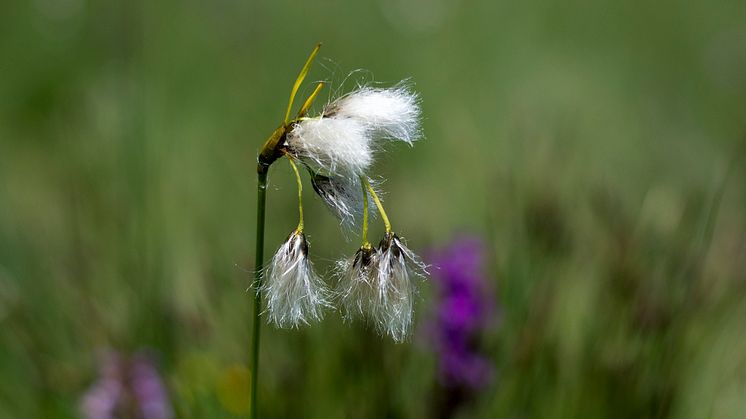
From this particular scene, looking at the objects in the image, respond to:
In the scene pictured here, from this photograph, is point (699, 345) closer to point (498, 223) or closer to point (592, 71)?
point (498, 223)

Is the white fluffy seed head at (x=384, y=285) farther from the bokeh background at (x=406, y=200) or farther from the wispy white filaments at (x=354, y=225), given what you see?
the bokeh background at (x=406, y=200)

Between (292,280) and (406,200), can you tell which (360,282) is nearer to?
(292,280)

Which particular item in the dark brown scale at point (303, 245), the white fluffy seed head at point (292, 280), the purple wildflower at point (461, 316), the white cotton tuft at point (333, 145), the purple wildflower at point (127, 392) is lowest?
the purple wildflower at point (127, 392)

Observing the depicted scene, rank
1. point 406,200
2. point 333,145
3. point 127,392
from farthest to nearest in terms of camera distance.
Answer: point 406,200
point 127,392
point 333,145

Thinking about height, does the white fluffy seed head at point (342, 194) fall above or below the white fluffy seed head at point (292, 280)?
above

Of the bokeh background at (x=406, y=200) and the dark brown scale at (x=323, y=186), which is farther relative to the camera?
the bokeh background at (x=406, y=200)

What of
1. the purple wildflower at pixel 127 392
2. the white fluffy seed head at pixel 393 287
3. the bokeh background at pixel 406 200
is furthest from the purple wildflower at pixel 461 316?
the white fluffy seed head at pixel 393 287

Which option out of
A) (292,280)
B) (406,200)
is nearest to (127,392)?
(292,280)

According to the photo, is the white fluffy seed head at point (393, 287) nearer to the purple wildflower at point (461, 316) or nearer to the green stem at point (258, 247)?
the green stem at point (258, 247)
